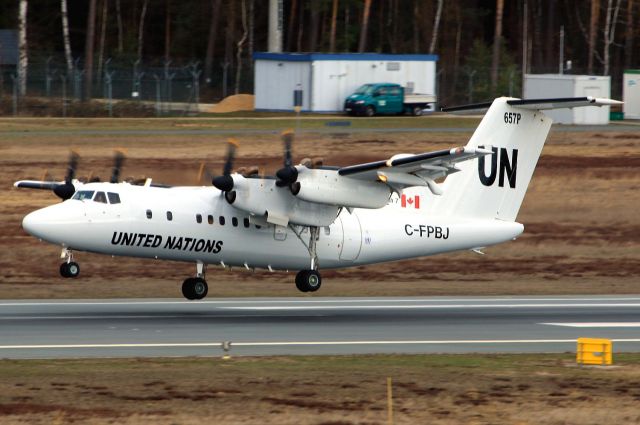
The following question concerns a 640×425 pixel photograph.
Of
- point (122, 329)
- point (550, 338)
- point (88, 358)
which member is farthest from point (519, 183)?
point (88, 358)

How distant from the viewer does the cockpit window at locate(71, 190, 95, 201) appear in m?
26.3

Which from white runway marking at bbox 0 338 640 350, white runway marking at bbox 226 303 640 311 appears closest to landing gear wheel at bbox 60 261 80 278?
white runway marking at bbox 0 338 640 350

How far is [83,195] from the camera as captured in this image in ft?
86.6

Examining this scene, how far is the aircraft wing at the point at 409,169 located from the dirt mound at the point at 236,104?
38.9 meters

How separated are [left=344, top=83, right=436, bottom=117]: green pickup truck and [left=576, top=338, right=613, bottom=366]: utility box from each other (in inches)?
1632

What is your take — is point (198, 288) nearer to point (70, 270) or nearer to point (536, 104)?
point (70, 270)

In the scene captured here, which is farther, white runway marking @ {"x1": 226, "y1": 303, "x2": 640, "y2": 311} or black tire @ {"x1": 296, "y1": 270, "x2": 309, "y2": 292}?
white runway marking @ {"x1": 226, "y1": 303, "x2": 640, "y2": 311}

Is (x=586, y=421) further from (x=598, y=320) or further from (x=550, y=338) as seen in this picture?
(x=598, y=320)

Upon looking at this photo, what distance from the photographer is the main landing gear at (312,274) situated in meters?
28.3

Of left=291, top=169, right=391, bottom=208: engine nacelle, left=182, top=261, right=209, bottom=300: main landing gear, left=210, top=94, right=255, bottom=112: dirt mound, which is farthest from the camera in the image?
left=210, top=94, right=255, bottom=112: dirt mound

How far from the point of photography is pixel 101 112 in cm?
5875

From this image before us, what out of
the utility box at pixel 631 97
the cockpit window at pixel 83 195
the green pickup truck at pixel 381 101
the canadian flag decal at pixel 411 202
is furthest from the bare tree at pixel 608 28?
the cockpit window at pixel 83 195

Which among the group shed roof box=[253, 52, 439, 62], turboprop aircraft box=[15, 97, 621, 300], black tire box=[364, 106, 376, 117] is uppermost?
shed roof box=[253, 52, 439, 62]

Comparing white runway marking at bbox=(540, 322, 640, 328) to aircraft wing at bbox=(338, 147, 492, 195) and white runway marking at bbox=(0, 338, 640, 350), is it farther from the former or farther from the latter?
aircraft wing at bbox=(338, 147, 492, 195)
